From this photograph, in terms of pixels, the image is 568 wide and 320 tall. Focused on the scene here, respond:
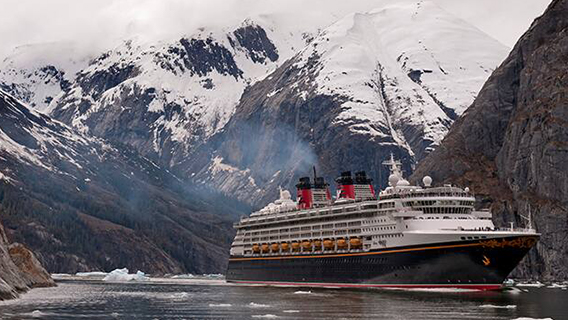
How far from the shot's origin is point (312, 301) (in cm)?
10112

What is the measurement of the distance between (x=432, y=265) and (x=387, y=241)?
10710mm

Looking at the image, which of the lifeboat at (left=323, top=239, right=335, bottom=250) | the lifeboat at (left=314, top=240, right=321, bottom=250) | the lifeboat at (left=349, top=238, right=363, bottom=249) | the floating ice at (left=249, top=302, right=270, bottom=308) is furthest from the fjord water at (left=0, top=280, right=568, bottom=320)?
the lifeboat at (left=314, top=240, right=321, bottom=250)

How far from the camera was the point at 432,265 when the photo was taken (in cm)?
12369

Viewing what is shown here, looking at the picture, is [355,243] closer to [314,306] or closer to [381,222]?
[381,222]

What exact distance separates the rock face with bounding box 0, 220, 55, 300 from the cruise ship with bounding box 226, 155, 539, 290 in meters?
44.2

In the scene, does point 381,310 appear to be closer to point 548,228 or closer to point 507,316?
point 507,316

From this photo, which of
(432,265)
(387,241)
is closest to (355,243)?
(387,241)

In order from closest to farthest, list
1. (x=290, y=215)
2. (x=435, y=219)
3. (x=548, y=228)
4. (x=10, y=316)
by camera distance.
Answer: (x=10, y=316)
(x=435, y=219)
(x=290, y=215)
(x=548, y=228)

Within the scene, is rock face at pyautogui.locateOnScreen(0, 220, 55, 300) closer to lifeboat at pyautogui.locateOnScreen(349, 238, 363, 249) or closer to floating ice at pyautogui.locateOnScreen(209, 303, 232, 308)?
floating ice at pyautogui.locateOnScreen(209, 303, 232, 308)

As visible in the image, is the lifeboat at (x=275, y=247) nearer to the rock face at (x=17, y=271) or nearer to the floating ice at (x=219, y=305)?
the rock face at (x=17, y=271)

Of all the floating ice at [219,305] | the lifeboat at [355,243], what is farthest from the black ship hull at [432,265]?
the floating ice at [219,305]

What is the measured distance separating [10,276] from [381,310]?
174 ft

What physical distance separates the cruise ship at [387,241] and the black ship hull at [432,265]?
143 millimetres

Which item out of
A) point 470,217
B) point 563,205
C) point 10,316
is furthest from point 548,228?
point 10,316
